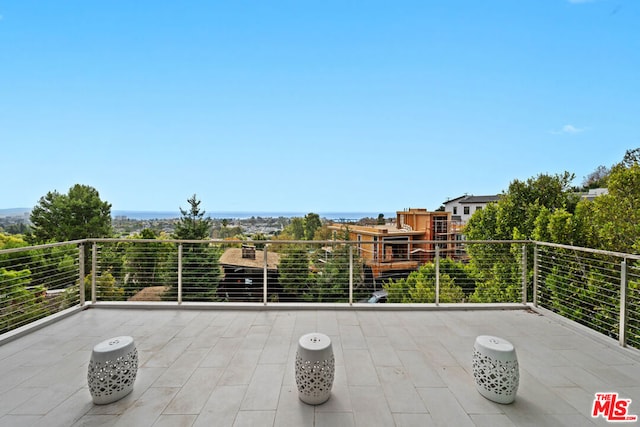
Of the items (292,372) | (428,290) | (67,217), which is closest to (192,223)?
(67,217)

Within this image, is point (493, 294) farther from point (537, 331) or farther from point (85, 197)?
point (85, 197)

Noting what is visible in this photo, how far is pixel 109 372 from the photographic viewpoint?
6.28 ft

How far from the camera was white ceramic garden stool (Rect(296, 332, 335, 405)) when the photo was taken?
6.17 feet

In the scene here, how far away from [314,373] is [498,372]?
1189mm

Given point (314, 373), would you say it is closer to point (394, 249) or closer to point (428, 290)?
point (428, 290)

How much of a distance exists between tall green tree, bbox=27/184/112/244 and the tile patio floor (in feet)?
71.7

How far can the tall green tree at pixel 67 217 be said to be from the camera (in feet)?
66.5

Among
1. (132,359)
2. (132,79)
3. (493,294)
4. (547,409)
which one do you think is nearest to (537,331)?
(547,409)

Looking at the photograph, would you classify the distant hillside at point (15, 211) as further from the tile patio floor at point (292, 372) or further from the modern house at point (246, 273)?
the tile patio floor at point (292, 372)

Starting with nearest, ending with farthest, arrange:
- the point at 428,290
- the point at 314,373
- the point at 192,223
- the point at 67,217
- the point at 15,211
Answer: the point at 314,373 < the point at 428,290 < the point at 192,223 < the point at 67,217 < the point at 15,211

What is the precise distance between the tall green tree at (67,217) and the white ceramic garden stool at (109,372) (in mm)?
23411

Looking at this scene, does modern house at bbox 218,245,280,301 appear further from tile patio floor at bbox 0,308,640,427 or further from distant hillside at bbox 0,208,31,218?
distant hillside at bbox 0,208,31,218

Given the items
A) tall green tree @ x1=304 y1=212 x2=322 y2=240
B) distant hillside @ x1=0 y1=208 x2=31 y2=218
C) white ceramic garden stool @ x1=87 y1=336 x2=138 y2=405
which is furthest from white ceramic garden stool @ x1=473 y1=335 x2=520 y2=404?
tall green tree @ x1=304 y1=212 x2=322 y2=240

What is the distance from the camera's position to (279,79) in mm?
13242
